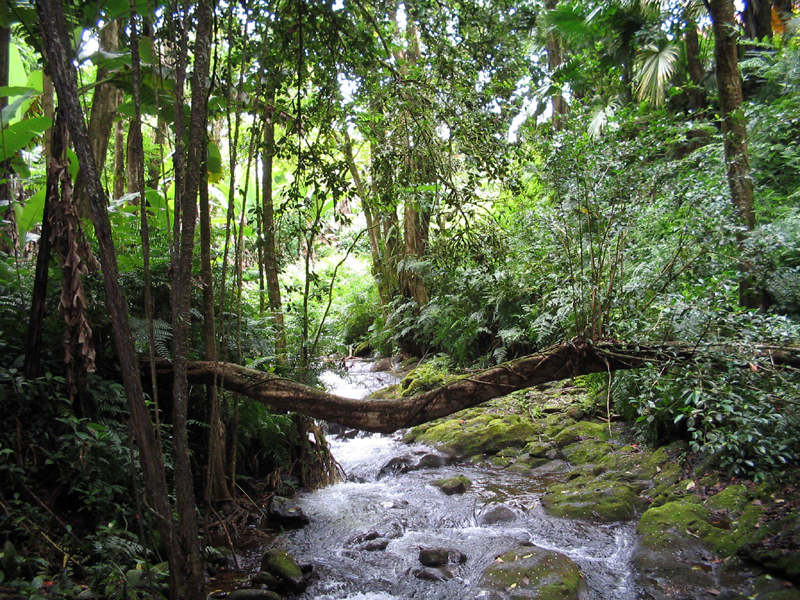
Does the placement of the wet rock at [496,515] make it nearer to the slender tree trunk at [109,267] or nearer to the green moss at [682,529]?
the green moss at [682,529]

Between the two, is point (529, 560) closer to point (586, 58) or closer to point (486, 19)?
point (486, 19)

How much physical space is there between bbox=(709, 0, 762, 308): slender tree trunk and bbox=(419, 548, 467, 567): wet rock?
3464 millimetres

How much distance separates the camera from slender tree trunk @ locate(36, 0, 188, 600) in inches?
82.8

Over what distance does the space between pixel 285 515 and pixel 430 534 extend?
1346 mm

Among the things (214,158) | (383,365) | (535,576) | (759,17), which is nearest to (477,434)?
(535,576)

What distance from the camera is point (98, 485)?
132 inches

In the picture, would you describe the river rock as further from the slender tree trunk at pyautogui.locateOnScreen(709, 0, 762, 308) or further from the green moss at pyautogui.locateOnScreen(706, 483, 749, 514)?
the slender tree trunk at pyautogui.locateOnScreen(709, 0, 762, 308)

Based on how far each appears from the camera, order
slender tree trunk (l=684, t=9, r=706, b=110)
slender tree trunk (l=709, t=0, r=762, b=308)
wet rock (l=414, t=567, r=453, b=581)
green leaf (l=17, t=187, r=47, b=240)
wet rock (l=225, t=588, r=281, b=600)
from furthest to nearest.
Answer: slender tree trunk (l=684, t=9, r=706, b=110)
slender tree trunk (l=709, t=0, r=762, b=308)
green leaf (l=17, t=187, r=47, b=240)
wet rock (l=414, t=567, r=453, b=581)
wet rock (l=225, t=588, r=281, b=600)

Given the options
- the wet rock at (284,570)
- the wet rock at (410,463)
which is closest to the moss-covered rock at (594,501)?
the wet rock at (410,463)

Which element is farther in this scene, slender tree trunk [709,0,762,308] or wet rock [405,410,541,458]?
wet rock [405,410,541,458]

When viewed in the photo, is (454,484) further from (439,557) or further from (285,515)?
(285,515)

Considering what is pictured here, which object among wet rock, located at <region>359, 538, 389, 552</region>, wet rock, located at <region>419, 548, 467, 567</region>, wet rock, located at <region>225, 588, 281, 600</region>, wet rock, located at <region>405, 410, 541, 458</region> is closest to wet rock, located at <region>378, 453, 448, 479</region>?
wet rock, located at <region>405, 410, 541, 458</region>

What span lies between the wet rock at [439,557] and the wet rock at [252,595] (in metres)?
1.24

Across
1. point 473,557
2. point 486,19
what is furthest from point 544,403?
point 486,19
